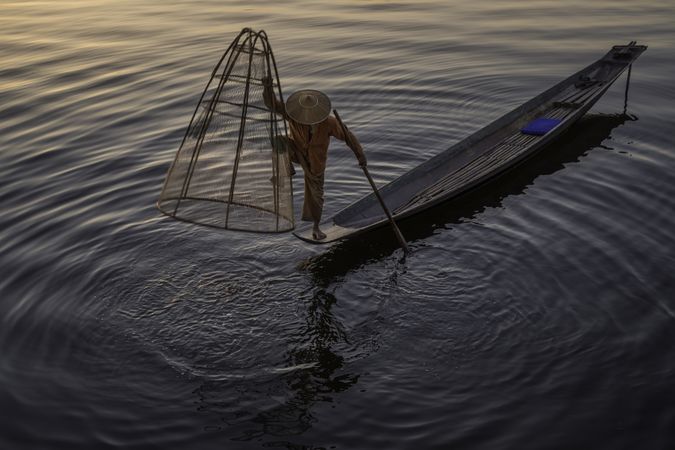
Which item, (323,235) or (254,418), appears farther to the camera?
(323,235)

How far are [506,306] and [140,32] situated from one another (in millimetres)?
15535

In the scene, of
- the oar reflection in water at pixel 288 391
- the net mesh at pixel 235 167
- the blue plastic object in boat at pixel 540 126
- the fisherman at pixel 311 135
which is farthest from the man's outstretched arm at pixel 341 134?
the blue plastic object in boat at pixel 540 126

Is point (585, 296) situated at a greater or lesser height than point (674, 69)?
lesser

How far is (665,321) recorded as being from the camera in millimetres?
6398

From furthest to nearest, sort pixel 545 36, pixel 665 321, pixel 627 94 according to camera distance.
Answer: pixel 545 36 → pixel 627 94 → pixel 665 321

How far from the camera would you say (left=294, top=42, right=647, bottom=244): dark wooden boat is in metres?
8.25

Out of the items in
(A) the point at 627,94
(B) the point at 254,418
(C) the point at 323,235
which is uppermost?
(A) the point at 627,94

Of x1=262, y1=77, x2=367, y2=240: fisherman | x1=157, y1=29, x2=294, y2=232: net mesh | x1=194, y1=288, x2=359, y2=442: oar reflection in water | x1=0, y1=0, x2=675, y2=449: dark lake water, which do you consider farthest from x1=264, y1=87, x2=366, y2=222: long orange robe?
x1=194, y1=288, x2=359, y2=442: oar reflection in water

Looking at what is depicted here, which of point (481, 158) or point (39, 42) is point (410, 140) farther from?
point (39, 42)

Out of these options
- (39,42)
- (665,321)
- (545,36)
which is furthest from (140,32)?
(665,321)

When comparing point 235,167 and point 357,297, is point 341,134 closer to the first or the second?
point 235,167

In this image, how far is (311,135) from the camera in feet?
23.5

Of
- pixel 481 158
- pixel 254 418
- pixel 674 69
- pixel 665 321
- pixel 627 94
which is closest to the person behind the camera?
pixel 254 418

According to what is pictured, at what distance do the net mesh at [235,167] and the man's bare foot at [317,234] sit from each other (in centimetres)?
78
